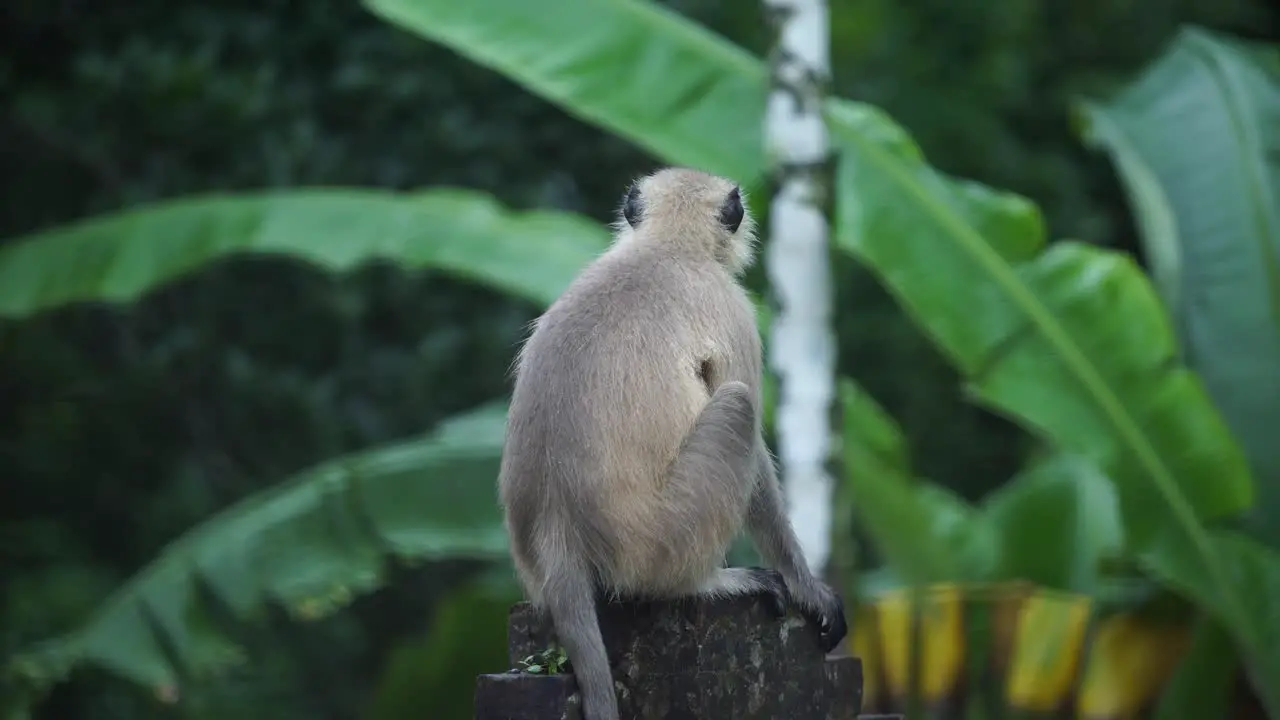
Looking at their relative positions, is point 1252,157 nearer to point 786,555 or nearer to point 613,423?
point 786,555

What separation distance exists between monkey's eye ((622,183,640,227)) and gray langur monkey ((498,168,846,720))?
0.33 metres

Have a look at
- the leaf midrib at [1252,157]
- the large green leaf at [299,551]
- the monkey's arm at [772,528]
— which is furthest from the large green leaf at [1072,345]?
the monkey's arm at [772,528]

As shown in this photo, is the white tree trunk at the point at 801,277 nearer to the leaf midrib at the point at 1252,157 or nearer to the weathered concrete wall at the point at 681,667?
the leaf midrib at the point at 1252,157

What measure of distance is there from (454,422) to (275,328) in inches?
147

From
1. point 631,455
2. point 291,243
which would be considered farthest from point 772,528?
point 291,243

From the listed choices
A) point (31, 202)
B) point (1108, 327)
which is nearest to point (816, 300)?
point (1108, 327)

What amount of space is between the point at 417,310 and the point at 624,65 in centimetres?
466

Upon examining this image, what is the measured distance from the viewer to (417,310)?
36.5ft

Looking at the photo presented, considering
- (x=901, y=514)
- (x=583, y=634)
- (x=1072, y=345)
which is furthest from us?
(x=901, y=514)

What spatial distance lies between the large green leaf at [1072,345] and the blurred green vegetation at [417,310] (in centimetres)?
1

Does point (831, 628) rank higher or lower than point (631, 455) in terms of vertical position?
lower

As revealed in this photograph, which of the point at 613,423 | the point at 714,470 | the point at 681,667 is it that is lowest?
the point at 681,667

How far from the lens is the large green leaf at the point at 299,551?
6.77m

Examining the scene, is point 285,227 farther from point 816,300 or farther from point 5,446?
point 5,446
